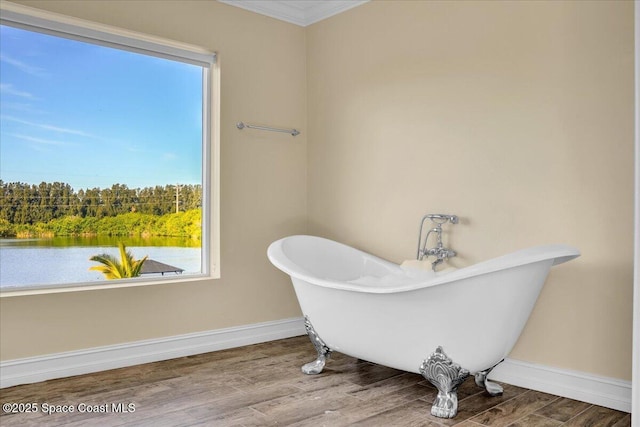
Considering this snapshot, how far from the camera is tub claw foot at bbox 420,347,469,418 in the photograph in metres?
2.35

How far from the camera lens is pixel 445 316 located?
2307mm

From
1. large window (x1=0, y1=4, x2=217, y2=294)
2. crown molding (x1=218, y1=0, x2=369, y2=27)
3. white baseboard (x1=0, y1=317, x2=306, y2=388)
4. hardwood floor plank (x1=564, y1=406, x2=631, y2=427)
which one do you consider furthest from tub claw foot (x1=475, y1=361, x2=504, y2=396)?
crown molding (x1=218, y1=0, x2=369, y2=27)

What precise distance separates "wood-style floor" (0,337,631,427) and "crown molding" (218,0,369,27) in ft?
8.12

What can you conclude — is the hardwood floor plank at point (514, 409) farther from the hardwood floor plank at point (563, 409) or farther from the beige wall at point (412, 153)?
the beige wall at point (412, 153)

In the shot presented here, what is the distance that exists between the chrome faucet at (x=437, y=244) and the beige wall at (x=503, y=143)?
58mm

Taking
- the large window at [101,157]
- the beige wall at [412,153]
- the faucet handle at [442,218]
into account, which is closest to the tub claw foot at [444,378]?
the beige wall at [412,153]

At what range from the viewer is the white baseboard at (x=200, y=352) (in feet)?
8.29

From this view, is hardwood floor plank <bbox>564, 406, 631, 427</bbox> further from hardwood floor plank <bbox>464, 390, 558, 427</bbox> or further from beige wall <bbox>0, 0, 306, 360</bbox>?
beige wall <bbox>0, 0, 306, 360</bbox>

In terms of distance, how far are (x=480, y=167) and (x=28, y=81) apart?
258 centimetres

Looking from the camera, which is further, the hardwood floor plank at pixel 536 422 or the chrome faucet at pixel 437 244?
the chrome faucet at pixel 437 244

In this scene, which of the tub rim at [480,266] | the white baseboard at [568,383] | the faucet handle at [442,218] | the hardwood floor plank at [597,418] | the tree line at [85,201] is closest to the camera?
the tub rim at [480,266]

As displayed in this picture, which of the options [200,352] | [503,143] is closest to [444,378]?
[503,143]

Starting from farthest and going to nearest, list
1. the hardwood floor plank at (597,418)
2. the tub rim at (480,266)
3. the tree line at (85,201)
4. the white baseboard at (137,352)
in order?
the tree line at (85,201) → the white baseboard at (137,352) → the hardwood floor plank at (597,418) → the tub rim at (480,266)

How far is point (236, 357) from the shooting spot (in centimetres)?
339
